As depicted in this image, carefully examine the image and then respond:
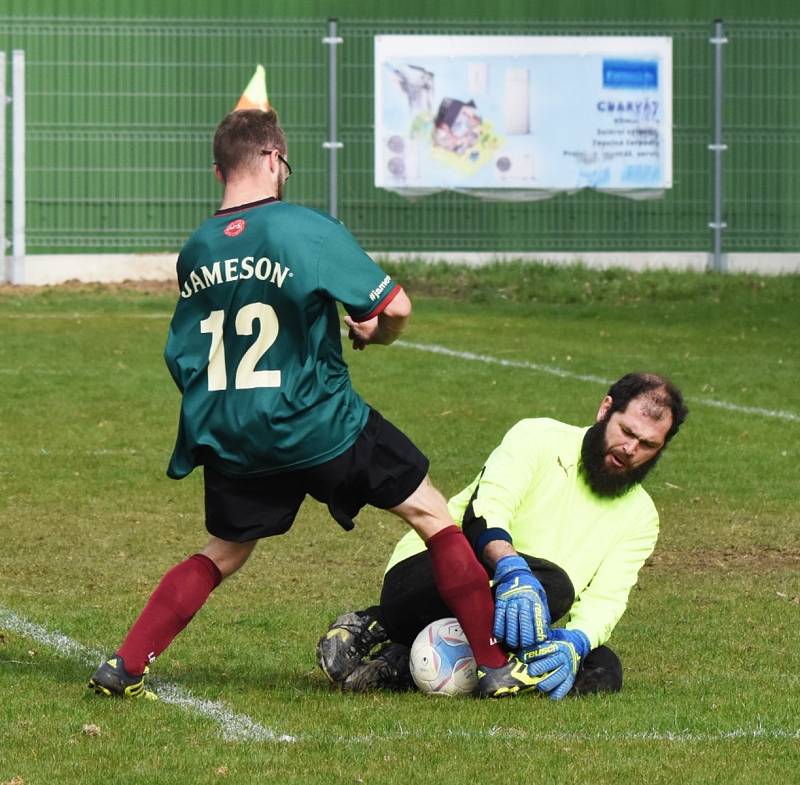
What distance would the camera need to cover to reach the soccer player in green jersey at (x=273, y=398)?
580 centimetres

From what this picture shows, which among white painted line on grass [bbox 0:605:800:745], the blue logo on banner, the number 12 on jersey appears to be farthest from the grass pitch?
the blue logo on banner

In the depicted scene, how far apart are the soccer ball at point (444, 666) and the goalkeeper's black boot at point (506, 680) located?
2.9 inches

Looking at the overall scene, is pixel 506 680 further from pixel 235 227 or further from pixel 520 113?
pixel 520 113

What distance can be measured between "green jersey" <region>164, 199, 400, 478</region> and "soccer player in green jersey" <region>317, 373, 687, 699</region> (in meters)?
0.71

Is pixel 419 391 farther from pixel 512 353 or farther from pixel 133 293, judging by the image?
pixel 133 293

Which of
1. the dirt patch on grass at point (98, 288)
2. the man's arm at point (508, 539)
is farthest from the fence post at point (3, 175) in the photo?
the man's arm at point (508, 539)

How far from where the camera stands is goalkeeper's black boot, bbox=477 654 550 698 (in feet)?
20.1

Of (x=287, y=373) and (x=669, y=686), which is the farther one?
(x=669, y=686)

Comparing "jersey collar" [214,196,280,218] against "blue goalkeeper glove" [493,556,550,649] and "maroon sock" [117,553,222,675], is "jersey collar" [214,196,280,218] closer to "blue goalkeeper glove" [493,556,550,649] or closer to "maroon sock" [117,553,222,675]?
"maroon sock" [117,553,222,675]

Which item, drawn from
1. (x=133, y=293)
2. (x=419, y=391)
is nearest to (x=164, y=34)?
(x=133, y=293)

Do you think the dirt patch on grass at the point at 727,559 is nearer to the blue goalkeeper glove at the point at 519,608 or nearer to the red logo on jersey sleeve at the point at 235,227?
the blue goalkeeper glove at the point at 519,608

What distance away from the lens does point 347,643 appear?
6.40 meters

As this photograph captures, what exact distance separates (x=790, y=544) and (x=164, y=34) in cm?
1457

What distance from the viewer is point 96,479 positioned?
37.4ft
